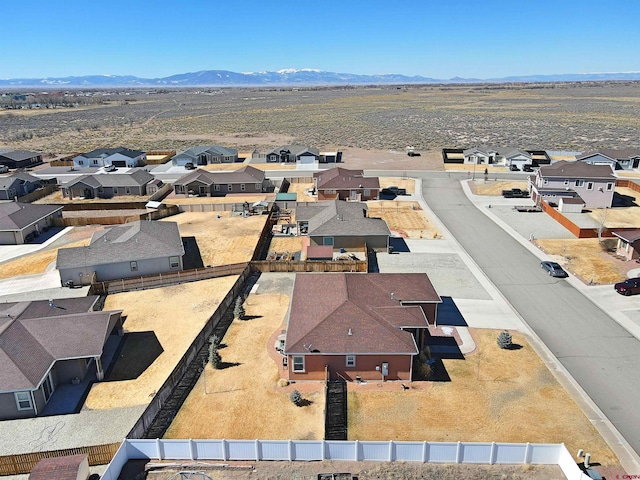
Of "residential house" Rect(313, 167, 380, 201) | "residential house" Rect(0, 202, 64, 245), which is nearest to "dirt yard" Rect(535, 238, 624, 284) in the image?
"residential house" Rect(313, 167, 380, 201)

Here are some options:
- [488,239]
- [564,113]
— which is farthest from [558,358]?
[564,113]

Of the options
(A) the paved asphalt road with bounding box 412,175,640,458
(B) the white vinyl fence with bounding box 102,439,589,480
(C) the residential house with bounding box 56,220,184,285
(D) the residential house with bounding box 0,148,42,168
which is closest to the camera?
(B) the white vinyl fence with bounding box 102,439,589,480

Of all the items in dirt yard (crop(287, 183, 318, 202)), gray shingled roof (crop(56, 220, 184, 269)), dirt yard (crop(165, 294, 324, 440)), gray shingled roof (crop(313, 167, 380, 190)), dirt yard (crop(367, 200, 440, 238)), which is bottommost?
dirt yard (crop(165, 294, 324, 440))

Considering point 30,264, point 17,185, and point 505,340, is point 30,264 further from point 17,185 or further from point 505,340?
point 505,340

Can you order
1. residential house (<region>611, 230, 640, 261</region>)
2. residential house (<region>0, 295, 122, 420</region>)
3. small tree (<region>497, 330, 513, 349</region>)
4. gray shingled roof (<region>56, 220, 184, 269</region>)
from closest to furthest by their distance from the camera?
residential house (<region>0, 295, 122, 420</region>) < small tree (<region>497, 330, 513, 349</region>) < gray shingled roof (<region>56, 220, 184, 269</region>) < residential house (<region>611, 230, 640, 261</region>)

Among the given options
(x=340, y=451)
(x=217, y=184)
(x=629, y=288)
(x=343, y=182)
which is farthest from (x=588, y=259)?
(x=217, y=184)

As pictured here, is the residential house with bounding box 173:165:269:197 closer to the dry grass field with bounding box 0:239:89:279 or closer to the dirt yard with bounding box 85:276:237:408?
the dry grass field with bounding box 0:239:89:279
